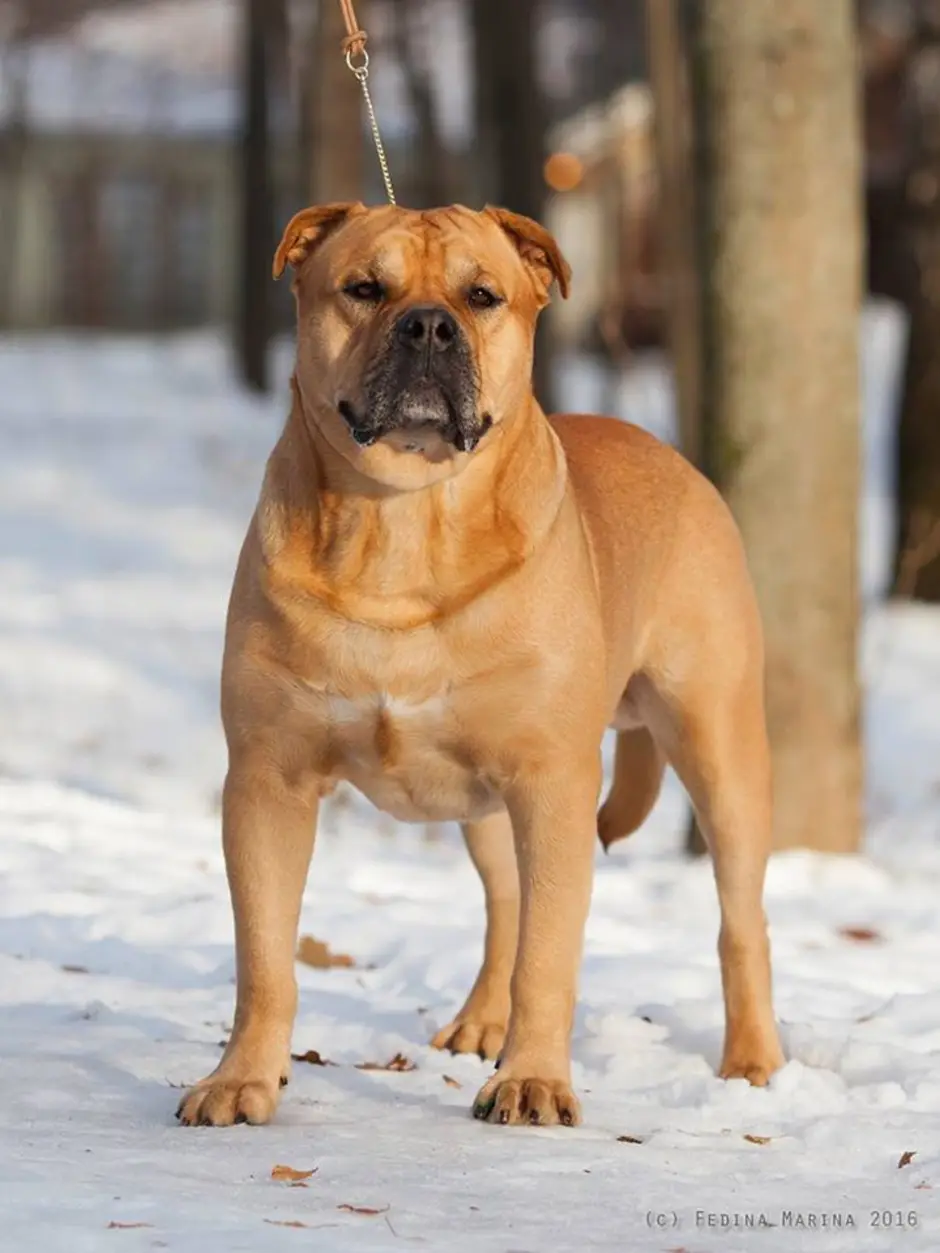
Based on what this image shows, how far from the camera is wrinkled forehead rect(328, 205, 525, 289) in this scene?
439 cm

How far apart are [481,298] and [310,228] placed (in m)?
0.42

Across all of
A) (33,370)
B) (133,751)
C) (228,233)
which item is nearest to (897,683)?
(133,751)

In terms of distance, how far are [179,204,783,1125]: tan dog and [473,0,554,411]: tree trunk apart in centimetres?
1377

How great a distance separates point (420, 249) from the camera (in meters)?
4.43

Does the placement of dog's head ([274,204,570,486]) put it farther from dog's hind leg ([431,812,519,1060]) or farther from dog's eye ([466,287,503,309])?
dog's hind leg ([431,812,519,1060])

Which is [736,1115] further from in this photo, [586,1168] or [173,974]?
[173,974]

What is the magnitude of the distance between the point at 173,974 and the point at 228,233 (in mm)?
39009

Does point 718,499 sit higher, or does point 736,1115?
point 718,499

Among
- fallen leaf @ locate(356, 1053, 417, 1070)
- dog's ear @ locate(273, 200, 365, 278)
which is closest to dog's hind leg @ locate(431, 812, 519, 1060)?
fallen leaf @ locate(356, 1053, 417, 1070)

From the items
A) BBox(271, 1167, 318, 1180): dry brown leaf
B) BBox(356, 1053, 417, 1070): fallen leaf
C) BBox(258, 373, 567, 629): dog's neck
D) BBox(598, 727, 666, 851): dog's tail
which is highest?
BBox(258, 373, 567, 629): dog's neck

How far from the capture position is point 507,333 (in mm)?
4500

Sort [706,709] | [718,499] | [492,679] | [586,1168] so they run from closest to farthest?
[586,1168], [492,679], [706,709], [718,499]

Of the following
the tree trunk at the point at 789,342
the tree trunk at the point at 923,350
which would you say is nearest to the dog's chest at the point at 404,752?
the tree trunk at the point at 789,342

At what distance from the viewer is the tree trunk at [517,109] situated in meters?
18.4
